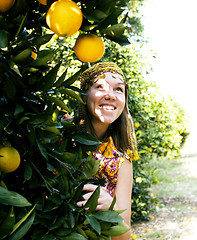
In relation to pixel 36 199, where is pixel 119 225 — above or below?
below

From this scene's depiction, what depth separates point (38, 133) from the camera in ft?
2.71

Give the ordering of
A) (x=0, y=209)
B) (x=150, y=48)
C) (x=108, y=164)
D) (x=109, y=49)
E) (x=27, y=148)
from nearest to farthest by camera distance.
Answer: (x=0, y=209) < (x=27, y=148) < (x=108, y=164) < (x=109, y=49) < (x=150, y=48)

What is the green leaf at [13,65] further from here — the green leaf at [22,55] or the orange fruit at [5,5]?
the orange fruit at [5,5]

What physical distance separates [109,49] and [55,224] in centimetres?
326

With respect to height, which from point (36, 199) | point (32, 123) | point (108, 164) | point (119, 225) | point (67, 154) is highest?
point (32, 123)

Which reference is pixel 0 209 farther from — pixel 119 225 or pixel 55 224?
pixel 119 225

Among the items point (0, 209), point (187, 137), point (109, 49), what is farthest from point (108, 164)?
point (187, 137)

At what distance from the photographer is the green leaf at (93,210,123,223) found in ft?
2.88

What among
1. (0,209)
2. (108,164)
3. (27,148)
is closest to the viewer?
(0,209)

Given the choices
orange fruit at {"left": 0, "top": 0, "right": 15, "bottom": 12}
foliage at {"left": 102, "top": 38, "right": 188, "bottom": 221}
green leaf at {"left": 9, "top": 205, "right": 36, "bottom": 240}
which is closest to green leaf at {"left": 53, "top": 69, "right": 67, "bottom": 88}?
orange fruit at {"left": 0, "top": 0, "right": 15, "bottom": 12}

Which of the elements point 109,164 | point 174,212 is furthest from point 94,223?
point 174,212

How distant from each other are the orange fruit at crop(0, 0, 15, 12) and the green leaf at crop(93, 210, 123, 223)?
611 mm

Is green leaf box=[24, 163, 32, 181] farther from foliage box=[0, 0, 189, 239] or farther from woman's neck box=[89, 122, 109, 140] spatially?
woman's neck box=[89, 122, 109, 140]

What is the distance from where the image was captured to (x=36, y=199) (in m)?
0.87
